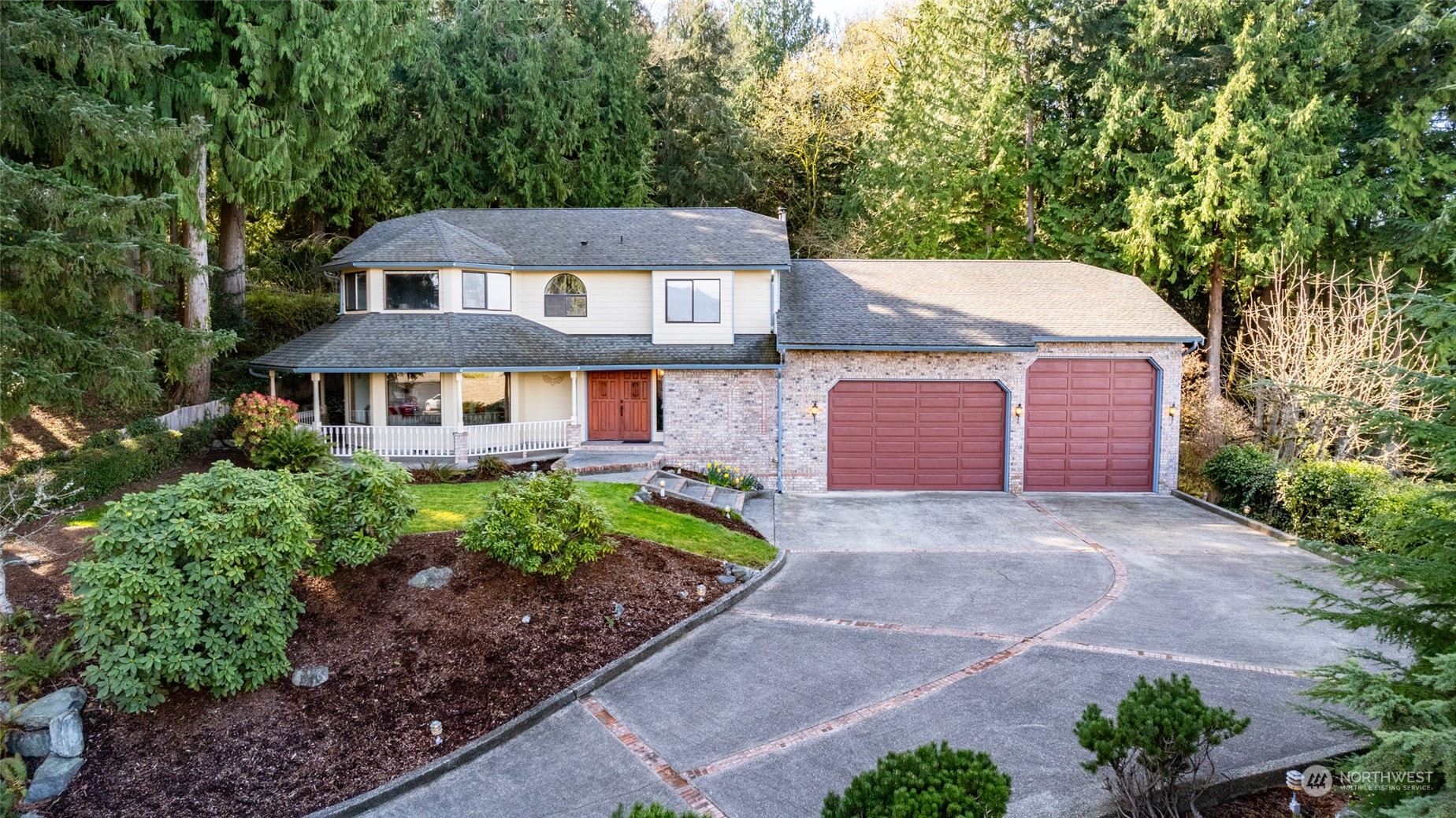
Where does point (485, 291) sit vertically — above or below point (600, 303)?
above

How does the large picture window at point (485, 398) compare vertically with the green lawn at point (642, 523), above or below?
above

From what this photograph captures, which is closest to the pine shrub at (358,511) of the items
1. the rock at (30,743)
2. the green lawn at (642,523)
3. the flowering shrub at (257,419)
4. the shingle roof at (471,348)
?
the green lawn at (642,523)

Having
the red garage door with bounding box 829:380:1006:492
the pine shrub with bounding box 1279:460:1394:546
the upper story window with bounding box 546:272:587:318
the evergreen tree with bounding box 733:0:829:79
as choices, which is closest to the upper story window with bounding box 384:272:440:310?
the upper story window with bounding box 546:272:587:318

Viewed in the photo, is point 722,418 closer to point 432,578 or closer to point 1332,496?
point 432,578

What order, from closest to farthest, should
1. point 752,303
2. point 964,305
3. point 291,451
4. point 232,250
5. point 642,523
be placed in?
point 642,523, point 291,451, point 964,305, point 752,303, point 232,250

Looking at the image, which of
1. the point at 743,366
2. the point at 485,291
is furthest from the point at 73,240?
the point at 743,366

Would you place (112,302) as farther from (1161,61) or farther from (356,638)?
(1161,61)

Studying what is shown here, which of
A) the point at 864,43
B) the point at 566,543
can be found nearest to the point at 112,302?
the point at 566,543

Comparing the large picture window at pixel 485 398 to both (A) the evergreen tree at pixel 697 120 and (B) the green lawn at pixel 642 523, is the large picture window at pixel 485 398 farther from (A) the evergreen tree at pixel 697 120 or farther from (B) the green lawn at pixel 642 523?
(A) the evergreen tree at pixel 697 120
